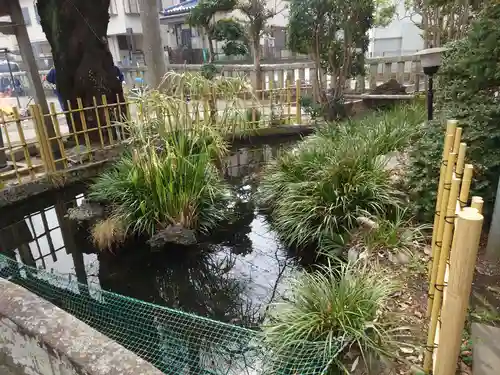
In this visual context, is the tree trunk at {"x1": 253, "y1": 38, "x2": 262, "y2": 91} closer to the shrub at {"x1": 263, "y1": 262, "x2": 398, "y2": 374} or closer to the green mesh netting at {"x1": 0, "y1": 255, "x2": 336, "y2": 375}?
the green mesh netting at {"x1": 0, "y1": 255, "x2": 336, "y2": 375}

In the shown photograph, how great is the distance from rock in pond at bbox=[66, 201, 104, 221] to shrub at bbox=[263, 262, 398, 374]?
9.98 feet

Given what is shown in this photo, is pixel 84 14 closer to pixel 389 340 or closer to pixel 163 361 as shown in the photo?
pixel 163 361

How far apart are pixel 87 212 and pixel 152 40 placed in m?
4.02

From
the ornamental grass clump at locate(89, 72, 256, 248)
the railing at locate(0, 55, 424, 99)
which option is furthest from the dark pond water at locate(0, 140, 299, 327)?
the railing at locate(0, 55, 424, 99)

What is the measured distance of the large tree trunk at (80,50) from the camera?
6.32 meters

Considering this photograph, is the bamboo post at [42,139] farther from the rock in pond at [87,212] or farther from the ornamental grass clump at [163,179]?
the rock in pond at [87,212]

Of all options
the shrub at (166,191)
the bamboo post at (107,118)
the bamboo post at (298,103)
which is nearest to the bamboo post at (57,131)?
the bamboo post at (107,118)

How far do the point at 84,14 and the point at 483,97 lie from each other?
6.11m

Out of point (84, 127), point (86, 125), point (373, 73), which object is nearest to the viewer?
point (84, 127)

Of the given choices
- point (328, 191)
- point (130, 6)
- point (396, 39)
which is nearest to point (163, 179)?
point (328, 191)

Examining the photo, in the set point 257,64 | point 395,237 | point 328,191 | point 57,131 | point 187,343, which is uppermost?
point 257,64

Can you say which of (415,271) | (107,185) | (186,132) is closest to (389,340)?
(415,271)

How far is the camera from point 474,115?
2943mm

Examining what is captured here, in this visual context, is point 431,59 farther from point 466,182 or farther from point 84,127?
point 84,127
